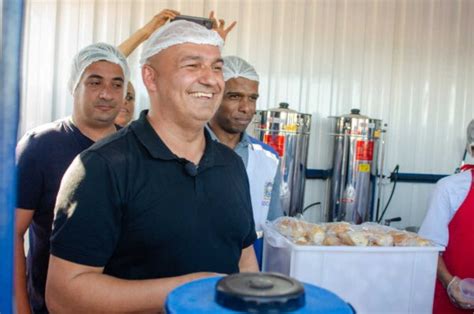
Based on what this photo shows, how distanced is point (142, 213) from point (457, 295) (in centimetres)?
169

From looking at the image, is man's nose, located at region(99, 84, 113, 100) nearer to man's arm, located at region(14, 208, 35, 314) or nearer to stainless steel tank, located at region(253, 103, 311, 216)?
man's arm, located at region(14, 208, 35, 314)

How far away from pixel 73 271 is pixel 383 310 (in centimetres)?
128

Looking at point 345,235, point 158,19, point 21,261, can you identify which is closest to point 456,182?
point 345,235

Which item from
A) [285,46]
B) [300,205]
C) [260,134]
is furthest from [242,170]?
[285,46]

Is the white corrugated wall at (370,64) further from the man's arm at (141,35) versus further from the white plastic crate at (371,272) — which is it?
the white plastic crate at (371,272)

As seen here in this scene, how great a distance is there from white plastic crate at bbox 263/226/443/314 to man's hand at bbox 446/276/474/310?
390mm

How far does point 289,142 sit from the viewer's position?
4.69 metres

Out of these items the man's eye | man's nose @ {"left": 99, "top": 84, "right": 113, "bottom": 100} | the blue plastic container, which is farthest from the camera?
the man's eye

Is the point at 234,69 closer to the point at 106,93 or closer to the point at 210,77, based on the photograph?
the point at 106,93

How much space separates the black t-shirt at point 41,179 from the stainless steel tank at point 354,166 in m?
3.20

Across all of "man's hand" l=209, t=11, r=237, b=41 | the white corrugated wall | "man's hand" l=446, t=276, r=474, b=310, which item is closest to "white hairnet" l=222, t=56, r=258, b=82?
"man's hand" l=209, t=11, r=237, b=41

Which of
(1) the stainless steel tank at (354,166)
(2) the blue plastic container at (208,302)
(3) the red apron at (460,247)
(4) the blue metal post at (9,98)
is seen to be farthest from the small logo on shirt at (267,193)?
(1) the stainless steel tank at (354,166)

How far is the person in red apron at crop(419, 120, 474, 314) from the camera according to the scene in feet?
8.19

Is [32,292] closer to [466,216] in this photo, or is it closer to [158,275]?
[158,275]
